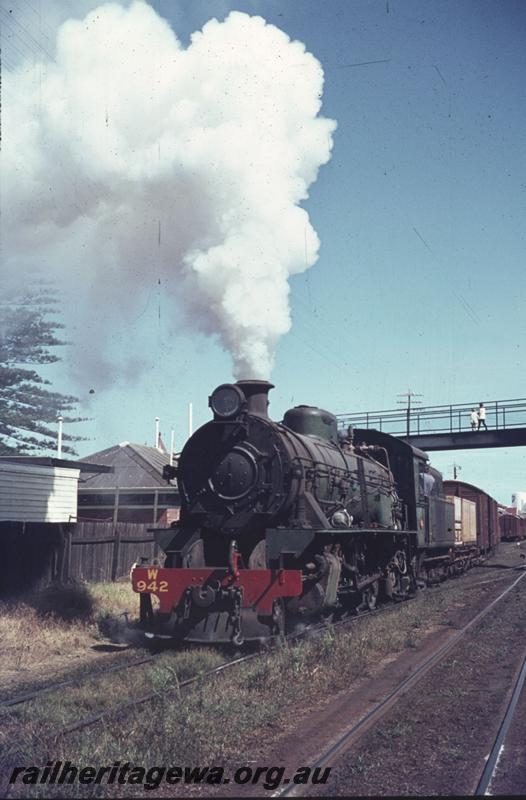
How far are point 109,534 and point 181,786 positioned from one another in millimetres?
14565

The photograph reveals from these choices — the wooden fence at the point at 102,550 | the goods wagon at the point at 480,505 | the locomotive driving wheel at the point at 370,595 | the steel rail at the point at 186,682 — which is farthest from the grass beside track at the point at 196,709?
the goods wagon at the point at 480,505

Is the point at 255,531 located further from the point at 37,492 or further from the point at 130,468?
the point at 130,468

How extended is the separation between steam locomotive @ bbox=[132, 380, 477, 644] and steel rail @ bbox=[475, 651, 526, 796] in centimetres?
296

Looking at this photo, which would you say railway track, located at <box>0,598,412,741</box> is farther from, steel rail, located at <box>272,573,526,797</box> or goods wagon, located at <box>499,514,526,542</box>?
goods wagon, located at <box>499,514,526,542</box>

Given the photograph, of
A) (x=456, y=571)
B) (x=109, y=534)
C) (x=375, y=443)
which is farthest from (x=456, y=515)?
(x=109, y=534)

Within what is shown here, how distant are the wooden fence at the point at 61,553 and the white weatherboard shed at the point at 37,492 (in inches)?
142

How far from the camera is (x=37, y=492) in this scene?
22.8 m

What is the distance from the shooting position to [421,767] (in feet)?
18.6

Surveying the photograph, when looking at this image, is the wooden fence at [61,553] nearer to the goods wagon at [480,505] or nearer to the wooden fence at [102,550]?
the wooden fence at [102,550]

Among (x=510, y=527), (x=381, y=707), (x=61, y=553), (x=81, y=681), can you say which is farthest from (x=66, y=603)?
(x=510, y=527)

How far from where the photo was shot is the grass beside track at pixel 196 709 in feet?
18.2

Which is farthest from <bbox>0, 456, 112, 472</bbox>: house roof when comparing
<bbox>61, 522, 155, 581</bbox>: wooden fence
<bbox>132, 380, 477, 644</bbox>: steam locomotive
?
<bbox>132, 380, 477, 644</bbox>: steam locomotive

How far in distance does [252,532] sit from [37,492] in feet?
44.6

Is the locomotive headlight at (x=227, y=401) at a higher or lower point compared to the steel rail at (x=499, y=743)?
higher
